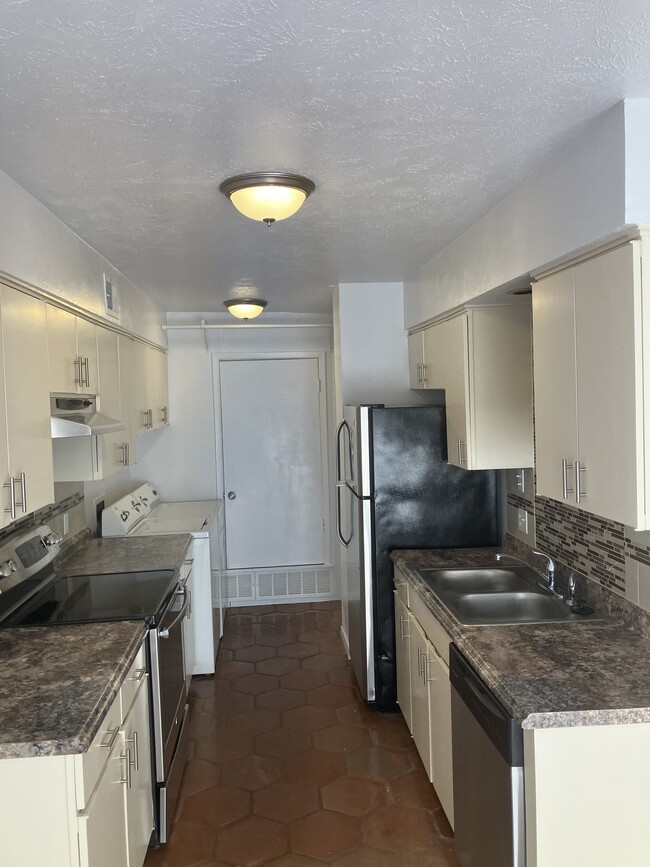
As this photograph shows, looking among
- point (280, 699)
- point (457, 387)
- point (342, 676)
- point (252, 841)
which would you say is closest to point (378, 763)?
point (252, 841)

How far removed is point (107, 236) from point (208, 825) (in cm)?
241

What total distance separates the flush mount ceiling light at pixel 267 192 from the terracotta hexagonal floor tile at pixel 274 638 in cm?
336

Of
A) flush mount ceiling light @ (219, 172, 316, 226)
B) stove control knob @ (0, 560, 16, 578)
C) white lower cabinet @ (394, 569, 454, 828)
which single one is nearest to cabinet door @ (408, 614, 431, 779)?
white lower cabinet @ (394, 569, 454, 828)

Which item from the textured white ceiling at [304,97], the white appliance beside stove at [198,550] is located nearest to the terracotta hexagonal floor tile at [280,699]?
the white appliance beside stove at [198,550]

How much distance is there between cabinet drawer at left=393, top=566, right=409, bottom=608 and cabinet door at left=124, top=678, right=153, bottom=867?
1.26m

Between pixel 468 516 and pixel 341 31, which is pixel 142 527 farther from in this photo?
pixel 341 31

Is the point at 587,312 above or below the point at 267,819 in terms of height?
above

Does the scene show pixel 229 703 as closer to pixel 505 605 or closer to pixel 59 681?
pixel 505 605

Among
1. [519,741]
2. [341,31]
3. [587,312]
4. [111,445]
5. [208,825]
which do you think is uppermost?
[341,31]

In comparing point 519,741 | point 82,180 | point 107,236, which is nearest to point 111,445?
point 107,236

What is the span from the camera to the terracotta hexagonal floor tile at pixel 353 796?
9.14 ft

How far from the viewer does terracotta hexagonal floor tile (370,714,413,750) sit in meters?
3.29

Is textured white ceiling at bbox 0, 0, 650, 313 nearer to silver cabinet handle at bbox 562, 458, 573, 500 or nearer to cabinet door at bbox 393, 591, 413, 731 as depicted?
silver cabinet handle at bbox 562, 458, 573, 500

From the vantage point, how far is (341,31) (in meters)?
1.25
